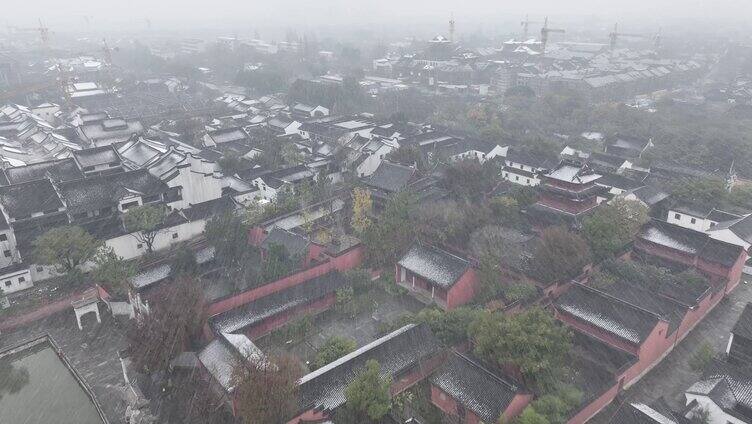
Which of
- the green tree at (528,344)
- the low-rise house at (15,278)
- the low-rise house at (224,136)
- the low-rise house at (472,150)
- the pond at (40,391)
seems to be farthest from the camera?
the low-rise house at (224,136)

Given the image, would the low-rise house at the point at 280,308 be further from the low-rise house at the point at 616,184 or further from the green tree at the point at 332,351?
the low-rise house at the point at 616,184

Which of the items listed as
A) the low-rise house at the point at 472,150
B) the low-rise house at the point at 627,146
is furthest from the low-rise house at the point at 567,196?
the low-rise house at the point at 627,146

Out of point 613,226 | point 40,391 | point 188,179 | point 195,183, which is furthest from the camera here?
point 195,183

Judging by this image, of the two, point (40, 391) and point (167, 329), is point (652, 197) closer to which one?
point (167, 329)

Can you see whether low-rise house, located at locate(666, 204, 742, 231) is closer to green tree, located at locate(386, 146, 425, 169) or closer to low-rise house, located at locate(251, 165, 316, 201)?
green tree, located at locate(386, 146, 425, 169)

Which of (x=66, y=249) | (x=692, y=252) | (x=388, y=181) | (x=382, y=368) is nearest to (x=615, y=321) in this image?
(x=692, y=252)

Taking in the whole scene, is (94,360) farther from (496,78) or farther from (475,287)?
(496,78)

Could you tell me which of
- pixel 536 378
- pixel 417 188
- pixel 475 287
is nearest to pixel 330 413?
pixel 536 378
